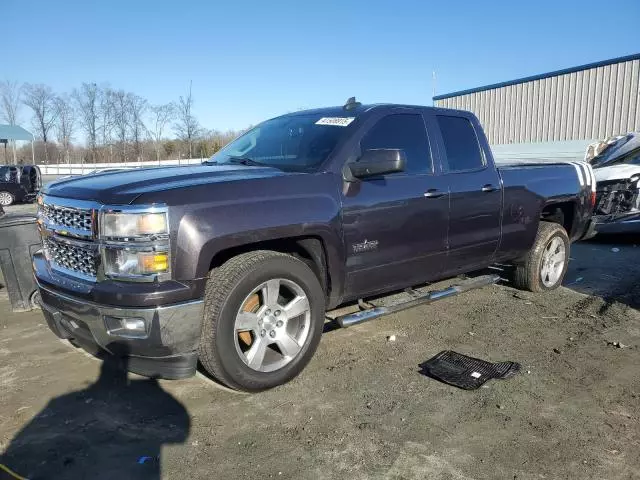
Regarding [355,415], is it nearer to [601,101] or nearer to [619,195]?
[619,195]

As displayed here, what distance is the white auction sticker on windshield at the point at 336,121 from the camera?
165 inches

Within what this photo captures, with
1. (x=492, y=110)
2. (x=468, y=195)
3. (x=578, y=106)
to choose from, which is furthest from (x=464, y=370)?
(x=492, y=110)

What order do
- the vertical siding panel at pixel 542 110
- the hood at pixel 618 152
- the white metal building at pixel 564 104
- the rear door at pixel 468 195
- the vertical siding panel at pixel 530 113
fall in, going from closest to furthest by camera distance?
the rear door at pixel 468 195 < the hood at pixel 618 152 < the white metal building at pixel 564 104 < the vertical siding panel at pixel 542 110 < the vertical siding panel at pixel 530 113

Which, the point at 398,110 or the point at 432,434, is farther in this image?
the point at 398,110

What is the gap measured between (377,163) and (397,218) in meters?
0.56

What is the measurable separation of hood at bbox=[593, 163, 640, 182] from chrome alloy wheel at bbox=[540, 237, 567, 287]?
380 centimetres

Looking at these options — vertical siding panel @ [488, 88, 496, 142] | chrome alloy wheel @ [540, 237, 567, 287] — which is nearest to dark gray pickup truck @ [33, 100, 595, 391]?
chrome alloy wheel @ [540, 237, 567, 287]

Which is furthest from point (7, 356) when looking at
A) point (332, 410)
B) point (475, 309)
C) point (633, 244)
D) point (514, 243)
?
point (633, 244)

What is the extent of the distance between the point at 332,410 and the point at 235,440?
66 cm

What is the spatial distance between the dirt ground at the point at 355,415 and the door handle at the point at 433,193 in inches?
49.5

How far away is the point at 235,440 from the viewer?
117 inches

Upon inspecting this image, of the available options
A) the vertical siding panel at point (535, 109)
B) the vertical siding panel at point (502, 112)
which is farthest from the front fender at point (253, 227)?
the vertical siding panel at point (502, 112)

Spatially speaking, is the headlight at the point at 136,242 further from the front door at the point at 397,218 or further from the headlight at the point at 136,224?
the front door at the point at 397,218

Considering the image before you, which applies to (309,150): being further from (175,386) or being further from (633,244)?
(633,244)
